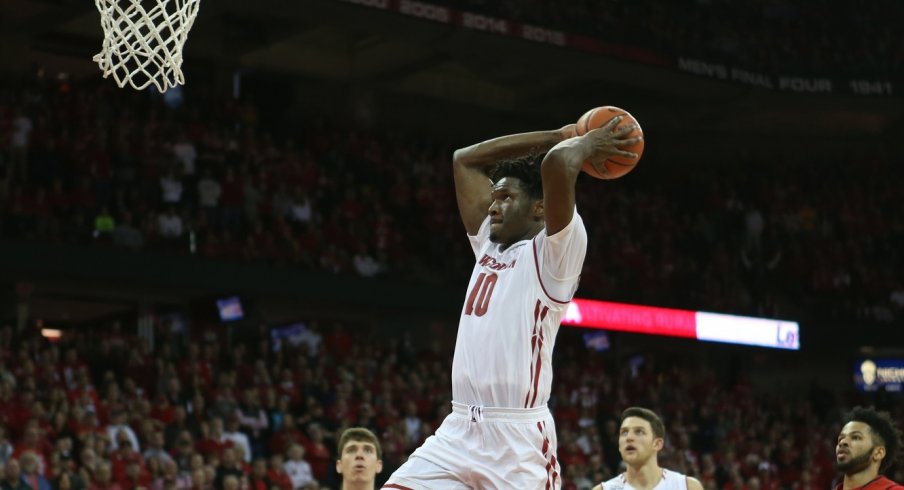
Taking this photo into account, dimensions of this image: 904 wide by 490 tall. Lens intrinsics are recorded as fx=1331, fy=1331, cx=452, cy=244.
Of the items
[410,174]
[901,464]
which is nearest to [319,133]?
[410,174]

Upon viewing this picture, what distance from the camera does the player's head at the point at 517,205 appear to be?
563 centimetres

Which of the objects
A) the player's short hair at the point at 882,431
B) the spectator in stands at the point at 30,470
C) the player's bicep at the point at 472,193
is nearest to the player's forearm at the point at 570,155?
the player's bicep at the point at 472,193

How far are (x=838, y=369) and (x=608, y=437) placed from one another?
1010 centimetres

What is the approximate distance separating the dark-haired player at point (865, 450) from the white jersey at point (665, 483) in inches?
38.6

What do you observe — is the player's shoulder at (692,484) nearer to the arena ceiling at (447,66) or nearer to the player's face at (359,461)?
the player's face at (359,461)

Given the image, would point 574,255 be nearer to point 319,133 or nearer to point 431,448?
point 431,448

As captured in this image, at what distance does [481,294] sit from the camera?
5531 millimetres

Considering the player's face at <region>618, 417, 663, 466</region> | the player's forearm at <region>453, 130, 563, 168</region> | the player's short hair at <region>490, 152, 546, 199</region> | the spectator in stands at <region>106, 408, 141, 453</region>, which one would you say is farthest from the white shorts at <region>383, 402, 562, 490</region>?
the spectator in stands at <region>106, 408, 141, 453</region>

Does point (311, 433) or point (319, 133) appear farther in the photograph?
point (319, 133)

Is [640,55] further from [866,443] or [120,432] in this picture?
[866,443]

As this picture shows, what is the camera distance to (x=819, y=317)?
83.2 feet

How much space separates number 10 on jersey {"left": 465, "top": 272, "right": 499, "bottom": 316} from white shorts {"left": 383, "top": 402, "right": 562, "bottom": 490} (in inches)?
15.8

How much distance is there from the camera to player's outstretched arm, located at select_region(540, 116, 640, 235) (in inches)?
202

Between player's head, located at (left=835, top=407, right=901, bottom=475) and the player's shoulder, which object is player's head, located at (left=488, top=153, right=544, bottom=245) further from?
the player's shoulder
